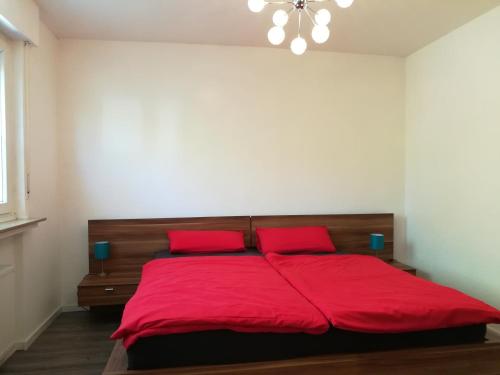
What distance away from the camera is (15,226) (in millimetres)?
2340

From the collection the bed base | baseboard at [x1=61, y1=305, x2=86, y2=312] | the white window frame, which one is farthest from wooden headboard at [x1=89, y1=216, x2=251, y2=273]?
the bed base

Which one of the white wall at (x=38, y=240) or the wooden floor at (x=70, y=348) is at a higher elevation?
the white wall at (x=38, y=240)

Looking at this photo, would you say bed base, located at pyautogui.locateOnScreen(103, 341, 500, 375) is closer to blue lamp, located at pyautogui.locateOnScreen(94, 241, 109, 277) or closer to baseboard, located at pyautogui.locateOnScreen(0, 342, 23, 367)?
baseboard, located at pyautogui.locateOnScreen(0, 342, 23, 367)

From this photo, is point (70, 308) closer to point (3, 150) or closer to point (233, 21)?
point (3, 150)

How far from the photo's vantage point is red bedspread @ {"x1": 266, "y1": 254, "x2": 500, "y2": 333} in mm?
1834

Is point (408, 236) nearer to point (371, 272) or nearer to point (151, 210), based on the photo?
point (371, 272)

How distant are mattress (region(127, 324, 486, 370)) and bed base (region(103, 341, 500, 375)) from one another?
0.04 m

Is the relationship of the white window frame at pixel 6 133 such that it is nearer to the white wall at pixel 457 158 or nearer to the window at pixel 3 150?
the window at pixel 3 150

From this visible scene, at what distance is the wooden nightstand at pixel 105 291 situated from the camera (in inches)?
116

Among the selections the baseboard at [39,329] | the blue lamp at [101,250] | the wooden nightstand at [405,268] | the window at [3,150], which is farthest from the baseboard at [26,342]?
the wooden nightstand at [405,268]

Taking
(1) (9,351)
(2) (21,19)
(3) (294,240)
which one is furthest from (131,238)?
(2) (21,19)

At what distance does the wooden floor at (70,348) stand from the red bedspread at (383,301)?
55.7 inches

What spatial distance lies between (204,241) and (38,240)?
1.32 m

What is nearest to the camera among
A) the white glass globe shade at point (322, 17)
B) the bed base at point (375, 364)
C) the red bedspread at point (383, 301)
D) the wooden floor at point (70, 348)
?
the bed base at point (375, 364)
